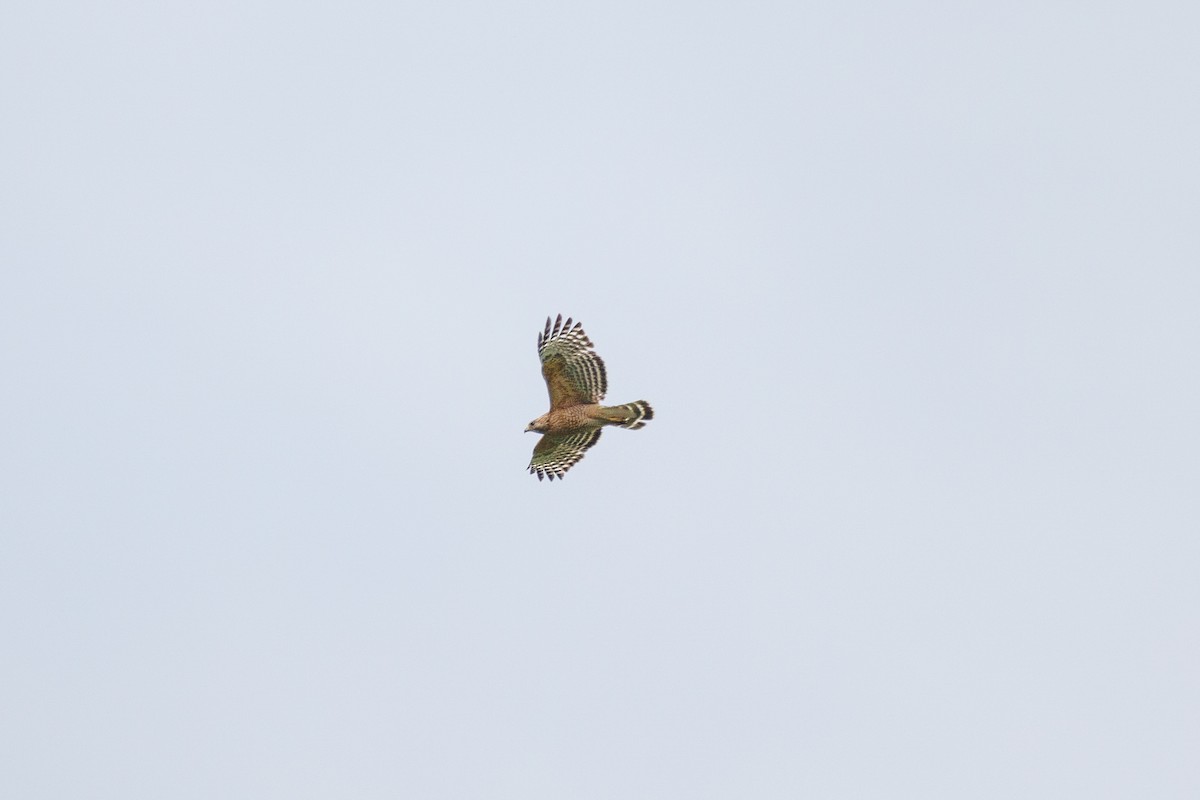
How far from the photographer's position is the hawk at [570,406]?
31.9 m

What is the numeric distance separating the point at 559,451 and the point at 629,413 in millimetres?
1632

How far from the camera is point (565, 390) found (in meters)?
32.3

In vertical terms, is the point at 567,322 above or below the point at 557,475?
above

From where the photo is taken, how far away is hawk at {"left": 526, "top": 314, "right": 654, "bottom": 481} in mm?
31938

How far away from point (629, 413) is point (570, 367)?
1.41m

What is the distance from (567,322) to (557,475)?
109 inches

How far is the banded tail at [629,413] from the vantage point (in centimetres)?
3178

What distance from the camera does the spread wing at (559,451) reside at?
32.3 meters

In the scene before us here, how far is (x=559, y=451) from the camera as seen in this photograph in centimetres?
3253

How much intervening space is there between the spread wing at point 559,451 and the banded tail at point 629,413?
575mm

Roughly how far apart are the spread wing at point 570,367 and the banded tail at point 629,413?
0.54 m

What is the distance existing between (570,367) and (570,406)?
709mm

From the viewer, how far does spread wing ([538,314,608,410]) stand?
32156 millimetres

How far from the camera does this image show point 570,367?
32219 mm
